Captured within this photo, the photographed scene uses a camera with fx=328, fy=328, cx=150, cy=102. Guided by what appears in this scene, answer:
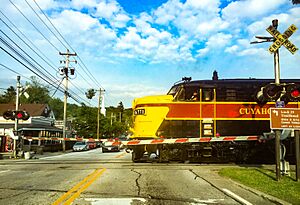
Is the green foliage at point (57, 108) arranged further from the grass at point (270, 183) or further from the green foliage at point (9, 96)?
the grass at point (270, 183)

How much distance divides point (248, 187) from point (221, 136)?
21.8 ft

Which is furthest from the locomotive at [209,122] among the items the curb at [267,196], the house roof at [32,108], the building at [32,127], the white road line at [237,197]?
the house roof at [32,108]

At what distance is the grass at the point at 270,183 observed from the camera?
8165 millimetres

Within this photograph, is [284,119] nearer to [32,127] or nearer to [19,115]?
[19,115]

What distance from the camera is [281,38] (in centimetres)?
1088

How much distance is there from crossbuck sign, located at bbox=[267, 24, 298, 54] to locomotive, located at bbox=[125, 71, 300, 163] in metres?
5.29

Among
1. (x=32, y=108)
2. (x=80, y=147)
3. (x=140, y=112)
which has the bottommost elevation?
(x=80, y=147)

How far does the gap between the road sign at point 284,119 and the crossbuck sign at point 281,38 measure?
2.03 m

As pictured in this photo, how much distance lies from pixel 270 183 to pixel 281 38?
4.73m

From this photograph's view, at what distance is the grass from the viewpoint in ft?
26.8

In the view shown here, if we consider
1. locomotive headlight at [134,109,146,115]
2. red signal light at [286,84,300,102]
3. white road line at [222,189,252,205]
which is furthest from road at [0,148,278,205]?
locomotive headlight at [134,109,146,115]

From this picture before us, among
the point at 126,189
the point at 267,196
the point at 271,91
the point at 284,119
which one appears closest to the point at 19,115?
the point at 126,189

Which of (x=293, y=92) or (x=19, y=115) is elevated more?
(x=293, y=92)

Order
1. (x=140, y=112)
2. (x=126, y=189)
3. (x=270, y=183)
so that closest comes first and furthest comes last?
(x=126, y=189) → (x=270, y=183) → (x=140, y=112)
